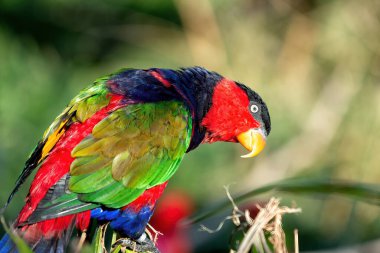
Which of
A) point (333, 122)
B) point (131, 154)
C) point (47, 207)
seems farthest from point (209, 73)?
point (333, 122)

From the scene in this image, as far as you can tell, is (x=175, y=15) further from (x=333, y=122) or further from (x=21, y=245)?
(x=21, y=245)

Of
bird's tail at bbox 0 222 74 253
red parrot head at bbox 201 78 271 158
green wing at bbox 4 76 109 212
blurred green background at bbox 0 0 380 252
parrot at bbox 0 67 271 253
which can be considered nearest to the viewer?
bird's tail at bbox 0 222 74 253

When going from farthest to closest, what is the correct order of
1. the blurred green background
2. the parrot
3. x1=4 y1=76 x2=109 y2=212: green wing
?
the blurred green background < x1=4 y1=76 x2=109 y2=212: green wing < the parrot

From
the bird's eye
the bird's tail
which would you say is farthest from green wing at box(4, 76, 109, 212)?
the bird's eye

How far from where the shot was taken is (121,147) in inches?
89.3

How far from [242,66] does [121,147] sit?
3.27 meters

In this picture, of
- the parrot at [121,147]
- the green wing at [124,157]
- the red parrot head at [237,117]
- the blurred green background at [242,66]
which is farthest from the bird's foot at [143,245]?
the blurred green background at [242,66]

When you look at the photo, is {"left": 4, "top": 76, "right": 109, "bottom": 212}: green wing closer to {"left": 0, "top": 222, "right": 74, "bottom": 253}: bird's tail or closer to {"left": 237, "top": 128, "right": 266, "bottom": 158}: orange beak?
{"left": 0, "top": 222, "right": 74, "bottom": 253}: bird's tail

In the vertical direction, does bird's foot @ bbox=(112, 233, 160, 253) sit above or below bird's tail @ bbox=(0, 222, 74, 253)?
below

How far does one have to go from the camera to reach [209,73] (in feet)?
8.82

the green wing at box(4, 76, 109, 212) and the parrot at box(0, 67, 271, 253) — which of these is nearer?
the parrot at box(0, 67, 271, 253)

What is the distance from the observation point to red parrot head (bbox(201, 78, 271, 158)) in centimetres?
262

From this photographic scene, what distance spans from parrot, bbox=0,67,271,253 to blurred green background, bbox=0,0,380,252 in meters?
1.93

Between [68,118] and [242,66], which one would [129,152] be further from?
[242,66]
